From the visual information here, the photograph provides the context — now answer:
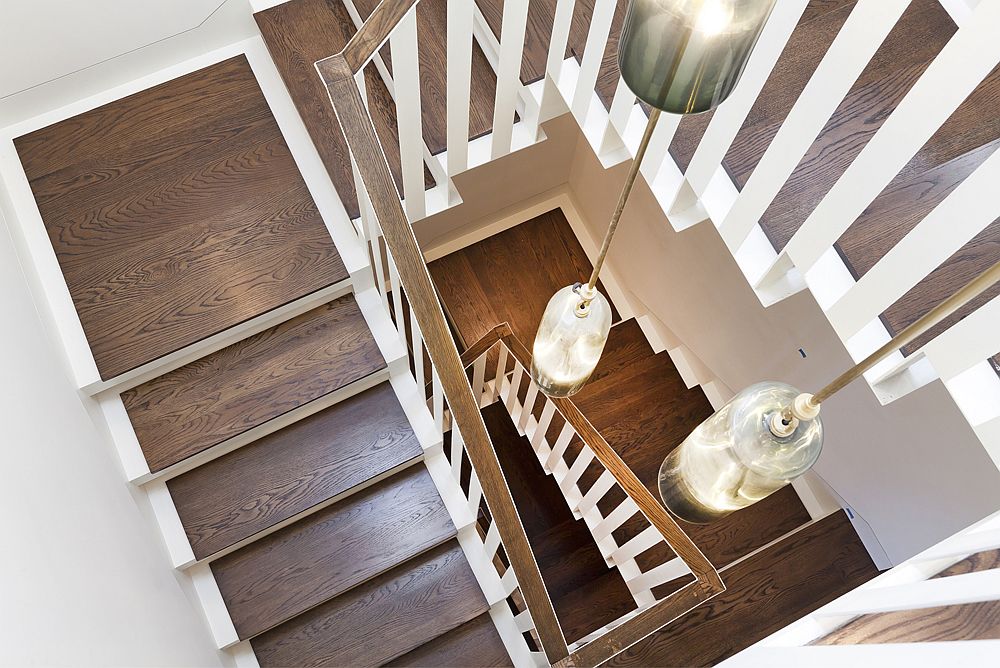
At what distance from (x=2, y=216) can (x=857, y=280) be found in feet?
8.35

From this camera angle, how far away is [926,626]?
1.04 meters

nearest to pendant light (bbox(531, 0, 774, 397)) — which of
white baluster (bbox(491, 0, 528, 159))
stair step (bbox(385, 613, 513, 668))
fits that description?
white baluster (bbox(491, 0, 528, 159))

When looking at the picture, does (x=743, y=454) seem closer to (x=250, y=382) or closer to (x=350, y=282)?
(x=350, y=282)

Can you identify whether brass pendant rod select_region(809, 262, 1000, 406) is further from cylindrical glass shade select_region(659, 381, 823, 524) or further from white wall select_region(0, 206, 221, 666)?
white wall select_region(0, 206, 221, 666)

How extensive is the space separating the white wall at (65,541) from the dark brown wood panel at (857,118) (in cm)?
198

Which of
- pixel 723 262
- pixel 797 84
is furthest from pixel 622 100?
pixel 723 262

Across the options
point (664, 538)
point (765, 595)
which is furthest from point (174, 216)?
point (765, 595)

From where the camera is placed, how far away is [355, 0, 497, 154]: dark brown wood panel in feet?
9.37

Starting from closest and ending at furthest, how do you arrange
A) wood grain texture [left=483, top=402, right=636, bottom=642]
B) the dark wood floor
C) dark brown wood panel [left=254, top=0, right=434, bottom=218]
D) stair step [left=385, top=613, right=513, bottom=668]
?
1. dark brown wood panel [left=254, top=0, right=434, bottom=218]
2. stair step [left=385, top=613, right=513, bottom=668]
3. the dark wood floor
4. wood grain texture [left=483, top=402, right=636, bottom=642]

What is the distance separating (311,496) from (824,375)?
178cm

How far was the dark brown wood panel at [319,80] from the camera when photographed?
2.78m

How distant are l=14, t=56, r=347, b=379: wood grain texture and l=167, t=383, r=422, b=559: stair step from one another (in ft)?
Answer: 1.46

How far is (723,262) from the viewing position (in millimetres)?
2854

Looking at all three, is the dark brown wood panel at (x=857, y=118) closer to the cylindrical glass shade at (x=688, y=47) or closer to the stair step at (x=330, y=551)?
the cylindrical glass shade at (x=688, y=47)
